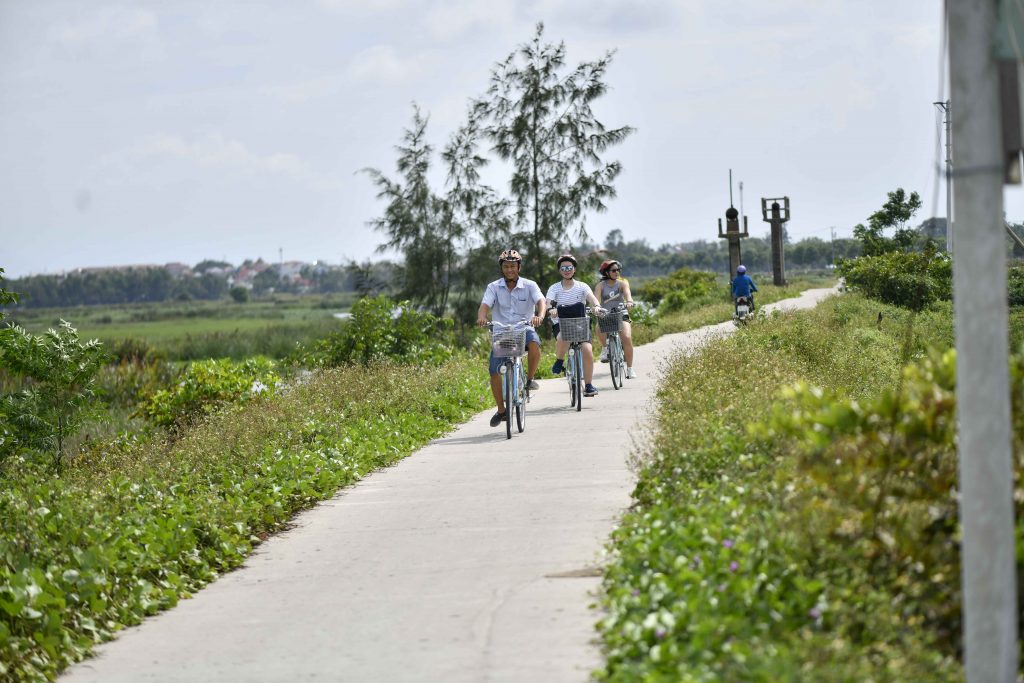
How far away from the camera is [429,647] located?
587 centimetres

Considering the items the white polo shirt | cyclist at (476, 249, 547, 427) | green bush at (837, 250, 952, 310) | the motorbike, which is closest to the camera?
cyclist at (476, 249, 547, 427)

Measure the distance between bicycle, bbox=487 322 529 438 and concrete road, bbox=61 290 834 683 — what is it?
2.05 m

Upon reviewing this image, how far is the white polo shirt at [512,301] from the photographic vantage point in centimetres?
1330

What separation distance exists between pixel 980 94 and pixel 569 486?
19.7 ft

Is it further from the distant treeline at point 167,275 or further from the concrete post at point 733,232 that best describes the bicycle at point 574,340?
the distant treeline at point 167,275

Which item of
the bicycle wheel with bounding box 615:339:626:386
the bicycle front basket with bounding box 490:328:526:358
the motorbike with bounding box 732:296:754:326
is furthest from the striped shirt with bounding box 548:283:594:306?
the motorbike with bounding box 732:296:754:326

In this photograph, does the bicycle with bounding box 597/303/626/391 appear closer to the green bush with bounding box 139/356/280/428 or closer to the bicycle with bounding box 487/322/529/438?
the bicycle with bounding box 487/322/529/438

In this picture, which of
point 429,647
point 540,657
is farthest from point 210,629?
point 540,657

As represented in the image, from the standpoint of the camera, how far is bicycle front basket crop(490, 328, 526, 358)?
13211 mm

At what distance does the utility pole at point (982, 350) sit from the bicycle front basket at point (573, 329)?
1140 centimetres

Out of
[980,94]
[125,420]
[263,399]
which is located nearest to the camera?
[980,94]

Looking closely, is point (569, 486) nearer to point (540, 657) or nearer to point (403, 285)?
point (540, 657)

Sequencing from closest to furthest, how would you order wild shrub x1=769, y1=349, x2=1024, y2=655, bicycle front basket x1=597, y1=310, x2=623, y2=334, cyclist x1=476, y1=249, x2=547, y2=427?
wild shrub x1=769, y1=349, x2=1024, y2=655 < cyclist x1=476, y1=249, x2=547, y2=427 < bicycle front basket x1=597, y1=310, x2=623, y2=334

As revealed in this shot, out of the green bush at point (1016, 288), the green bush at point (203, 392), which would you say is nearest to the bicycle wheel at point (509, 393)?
the green bush at point (203, 392)
